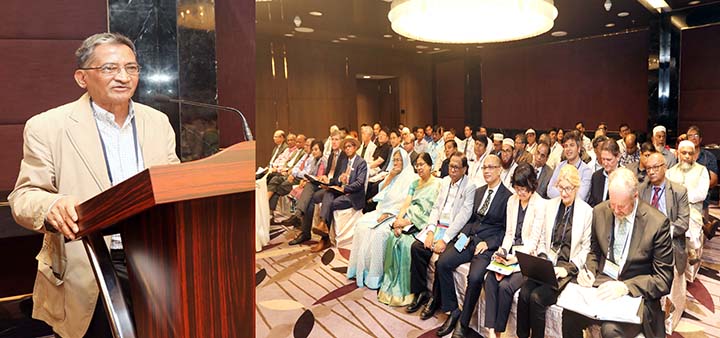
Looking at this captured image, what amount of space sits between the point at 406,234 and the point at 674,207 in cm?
219

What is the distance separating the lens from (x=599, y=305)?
2.56 m

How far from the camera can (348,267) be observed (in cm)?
467

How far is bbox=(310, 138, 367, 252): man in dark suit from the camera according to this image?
5672 mm

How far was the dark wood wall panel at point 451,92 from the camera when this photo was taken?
14516 millimetres

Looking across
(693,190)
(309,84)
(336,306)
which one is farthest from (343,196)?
(309,84)

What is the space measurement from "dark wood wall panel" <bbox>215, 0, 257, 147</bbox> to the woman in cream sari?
6.92 ft

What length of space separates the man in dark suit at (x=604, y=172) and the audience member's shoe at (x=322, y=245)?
299 cm

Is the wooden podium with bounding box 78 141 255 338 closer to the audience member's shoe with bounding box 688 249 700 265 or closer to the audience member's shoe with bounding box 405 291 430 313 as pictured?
the audience member's shoe with bounding box 405 291 430 313

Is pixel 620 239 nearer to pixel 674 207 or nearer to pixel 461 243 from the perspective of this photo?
pixel 461 243

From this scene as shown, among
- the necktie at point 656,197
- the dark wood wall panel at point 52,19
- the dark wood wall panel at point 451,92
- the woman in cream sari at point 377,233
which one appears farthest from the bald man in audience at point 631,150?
the dark wood wall panel at point 451,92

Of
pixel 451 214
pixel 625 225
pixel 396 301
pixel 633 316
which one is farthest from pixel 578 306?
pixel 396 301

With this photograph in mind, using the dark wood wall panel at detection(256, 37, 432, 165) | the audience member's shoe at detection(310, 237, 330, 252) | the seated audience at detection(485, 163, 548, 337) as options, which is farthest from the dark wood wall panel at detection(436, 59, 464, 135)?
the seated audience at detection(485, 163, 548, 337)

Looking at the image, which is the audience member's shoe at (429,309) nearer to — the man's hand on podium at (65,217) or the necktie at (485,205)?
the necktie at (485,205)

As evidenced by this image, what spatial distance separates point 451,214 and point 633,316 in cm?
165
